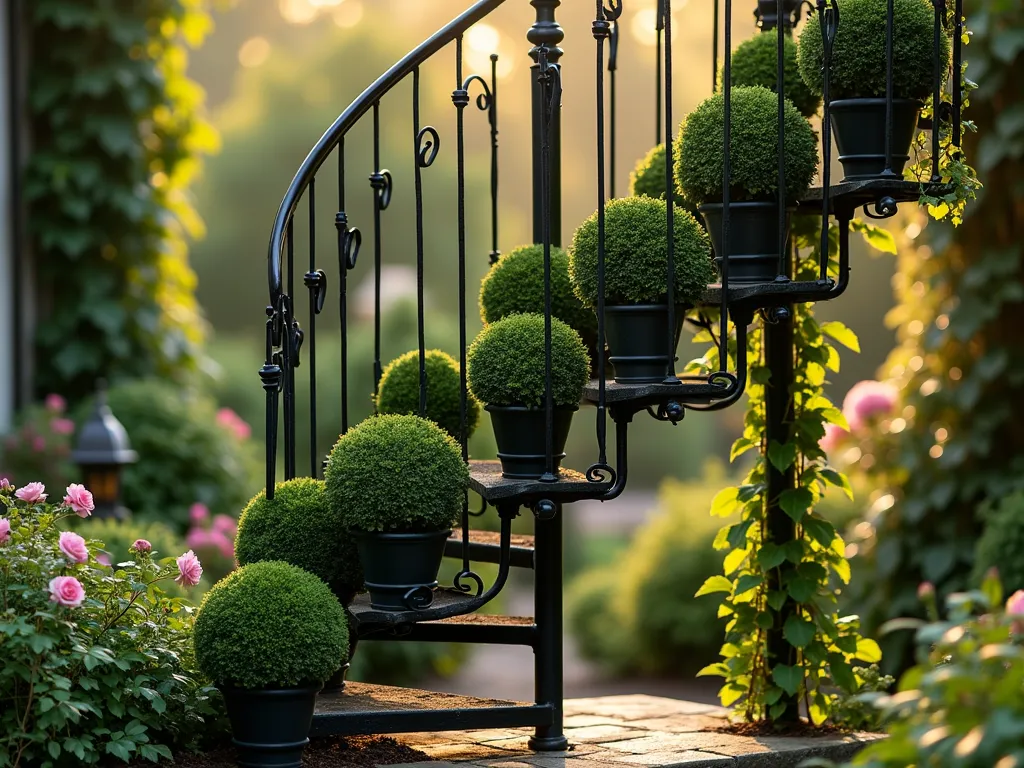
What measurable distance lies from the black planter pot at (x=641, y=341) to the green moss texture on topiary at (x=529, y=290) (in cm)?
39

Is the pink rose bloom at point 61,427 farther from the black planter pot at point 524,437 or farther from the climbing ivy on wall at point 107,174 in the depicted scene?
the black planter pot at point 524,437

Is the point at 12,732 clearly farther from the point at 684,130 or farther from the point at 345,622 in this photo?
the point at 684,130

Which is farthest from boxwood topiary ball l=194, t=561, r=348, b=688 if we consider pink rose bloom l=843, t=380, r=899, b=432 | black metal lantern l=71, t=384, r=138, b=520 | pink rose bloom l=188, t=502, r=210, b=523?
pink rose bloom l=843, t=380, r=899, b=432

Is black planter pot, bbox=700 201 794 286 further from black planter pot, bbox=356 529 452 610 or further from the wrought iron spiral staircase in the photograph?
black planter pot, bbox=356 529 452 610

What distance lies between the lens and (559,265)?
3.33 m

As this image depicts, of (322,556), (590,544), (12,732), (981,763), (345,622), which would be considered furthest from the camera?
(590,544)

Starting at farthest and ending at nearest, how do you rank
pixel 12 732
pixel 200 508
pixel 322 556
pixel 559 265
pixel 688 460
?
1. pixel 688 460
2. pixel 200 508
3. pixel 559 265
4. pixel 322 556
5. pixel 12 732

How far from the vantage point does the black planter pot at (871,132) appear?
9.87 ft

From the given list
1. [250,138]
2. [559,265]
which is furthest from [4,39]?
[250,138]

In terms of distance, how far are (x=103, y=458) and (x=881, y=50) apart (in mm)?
3215

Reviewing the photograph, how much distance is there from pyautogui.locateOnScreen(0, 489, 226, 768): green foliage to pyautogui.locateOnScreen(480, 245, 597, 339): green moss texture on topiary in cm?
105

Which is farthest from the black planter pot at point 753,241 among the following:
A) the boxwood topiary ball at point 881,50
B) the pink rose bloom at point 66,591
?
the pink rose bloom at point 66,591

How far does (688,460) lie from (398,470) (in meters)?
12.9

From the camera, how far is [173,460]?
5781 millimetres
